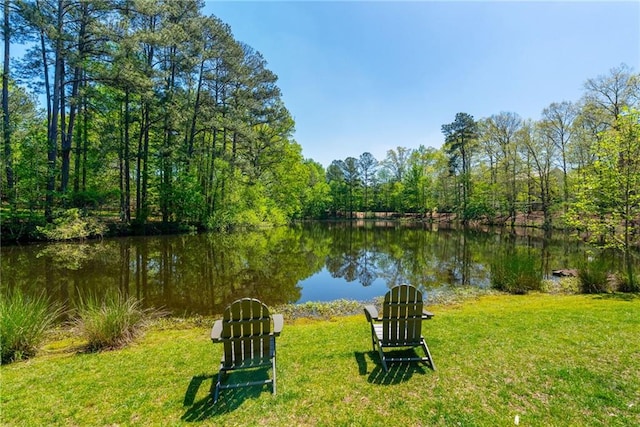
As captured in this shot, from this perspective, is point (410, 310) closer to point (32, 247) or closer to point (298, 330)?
point (298, 330)

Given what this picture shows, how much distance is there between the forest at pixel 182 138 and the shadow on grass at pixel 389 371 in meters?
8.47

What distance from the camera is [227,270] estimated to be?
1069 cm

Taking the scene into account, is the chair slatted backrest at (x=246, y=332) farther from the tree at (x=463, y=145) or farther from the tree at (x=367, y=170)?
the tree at (x=367, y=170)

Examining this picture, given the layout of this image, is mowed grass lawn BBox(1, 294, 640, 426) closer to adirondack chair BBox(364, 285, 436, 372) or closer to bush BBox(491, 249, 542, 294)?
adirondack chair BBox(364, 285, 436, 372)

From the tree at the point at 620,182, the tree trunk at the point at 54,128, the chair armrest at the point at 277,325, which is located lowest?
the chair armrest at the point at 277,325

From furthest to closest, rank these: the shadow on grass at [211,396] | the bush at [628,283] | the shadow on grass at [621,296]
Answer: the bush at [628,283]
the shadow on grass at [621,296]
the shadow on grass at [211,396]

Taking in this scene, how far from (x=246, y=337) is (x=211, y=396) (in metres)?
0.72

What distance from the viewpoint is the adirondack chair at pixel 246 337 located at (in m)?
3.16

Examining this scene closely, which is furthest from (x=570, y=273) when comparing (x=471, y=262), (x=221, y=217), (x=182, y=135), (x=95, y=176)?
(x=95, y=176)

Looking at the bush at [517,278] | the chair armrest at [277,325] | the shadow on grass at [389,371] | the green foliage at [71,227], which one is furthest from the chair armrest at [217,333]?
the green foliage at [71,227]

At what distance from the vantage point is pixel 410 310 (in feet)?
12.3

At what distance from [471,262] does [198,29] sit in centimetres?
2234

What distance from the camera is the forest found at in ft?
44.7

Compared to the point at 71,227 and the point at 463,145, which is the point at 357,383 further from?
the point at 463,145
